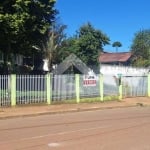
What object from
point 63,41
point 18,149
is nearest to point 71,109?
point 18,149

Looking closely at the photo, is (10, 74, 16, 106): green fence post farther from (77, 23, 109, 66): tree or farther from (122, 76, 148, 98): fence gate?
(77, 23, 109, 66): tree

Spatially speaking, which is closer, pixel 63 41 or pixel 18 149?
pixel 18 149

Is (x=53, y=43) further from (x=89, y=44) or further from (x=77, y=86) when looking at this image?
(x=77, y=86)

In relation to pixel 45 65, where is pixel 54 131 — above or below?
below

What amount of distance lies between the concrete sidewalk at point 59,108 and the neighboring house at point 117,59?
4532 cm

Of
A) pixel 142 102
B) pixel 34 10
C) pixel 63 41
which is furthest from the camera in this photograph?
pixel 63 41

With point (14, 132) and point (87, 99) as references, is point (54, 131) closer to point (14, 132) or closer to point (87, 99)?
point (14, 132)

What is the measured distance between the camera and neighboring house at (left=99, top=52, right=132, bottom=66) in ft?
247

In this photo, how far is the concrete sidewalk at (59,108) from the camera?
2123cm

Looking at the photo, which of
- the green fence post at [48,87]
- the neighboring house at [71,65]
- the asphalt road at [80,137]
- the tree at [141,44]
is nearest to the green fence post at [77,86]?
the green fence post at [48,87]

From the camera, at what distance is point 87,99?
28.3 meters

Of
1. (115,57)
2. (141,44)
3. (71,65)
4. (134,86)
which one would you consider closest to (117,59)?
(115,57)

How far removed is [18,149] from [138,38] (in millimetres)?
60742

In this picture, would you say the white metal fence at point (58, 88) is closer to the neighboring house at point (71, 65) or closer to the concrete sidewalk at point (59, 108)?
the concrete sidewalk at point (59, 108)
